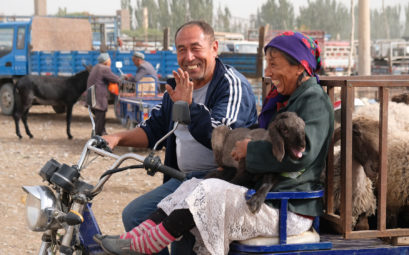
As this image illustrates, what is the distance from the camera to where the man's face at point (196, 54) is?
329 centimetres

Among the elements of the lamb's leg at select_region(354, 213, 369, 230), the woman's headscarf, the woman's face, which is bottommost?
the lamb's leg at select_region(354, 213, 369, 230)

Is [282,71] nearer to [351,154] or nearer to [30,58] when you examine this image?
[351,154]

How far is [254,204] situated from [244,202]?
63mm

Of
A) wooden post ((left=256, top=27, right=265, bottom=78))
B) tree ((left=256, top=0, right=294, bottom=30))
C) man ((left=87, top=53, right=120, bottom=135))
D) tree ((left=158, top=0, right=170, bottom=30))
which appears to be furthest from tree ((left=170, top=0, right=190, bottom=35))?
man ((left=87, top=53, right=120, bottom=135))

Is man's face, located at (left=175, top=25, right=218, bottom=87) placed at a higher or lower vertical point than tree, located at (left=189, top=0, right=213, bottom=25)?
lower

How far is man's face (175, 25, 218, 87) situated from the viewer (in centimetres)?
329

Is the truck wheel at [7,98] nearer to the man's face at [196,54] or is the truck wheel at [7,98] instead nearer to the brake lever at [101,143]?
the man's face at [196,54]

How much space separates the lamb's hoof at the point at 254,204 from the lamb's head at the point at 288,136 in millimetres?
206

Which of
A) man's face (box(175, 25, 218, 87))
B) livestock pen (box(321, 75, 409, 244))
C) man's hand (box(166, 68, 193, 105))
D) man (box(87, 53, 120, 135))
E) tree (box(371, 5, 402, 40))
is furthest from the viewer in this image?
tree (box(371, 5, 402, 40))

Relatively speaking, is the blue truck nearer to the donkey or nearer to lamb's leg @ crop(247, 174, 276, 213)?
the donkey

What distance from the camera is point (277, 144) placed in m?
2.49

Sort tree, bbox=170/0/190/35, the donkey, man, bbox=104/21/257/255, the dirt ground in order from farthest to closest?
1. tree, bbox=170/0/190/35
2. the donkey
3. the dirt ground
4. man, bbox=104/21/257/255

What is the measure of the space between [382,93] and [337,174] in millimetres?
692

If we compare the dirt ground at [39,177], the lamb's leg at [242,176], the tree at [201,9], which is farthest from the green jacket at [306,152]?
the tree at [201,9]
